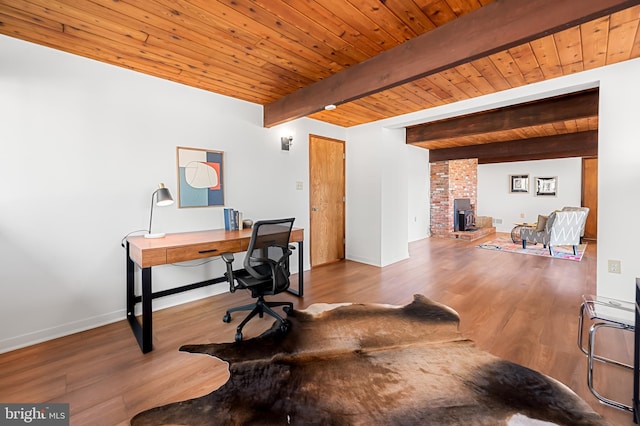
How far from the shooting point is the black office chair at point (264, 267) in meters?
2.39

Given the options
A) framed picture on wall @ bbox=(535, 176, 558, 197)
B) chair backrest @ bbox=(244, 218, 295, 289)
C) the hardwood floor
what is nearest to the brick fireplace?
framed picture on wall @ bbox=(535, 176, 558, 197)

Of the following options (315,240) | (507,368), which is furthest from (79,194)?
(507,368)

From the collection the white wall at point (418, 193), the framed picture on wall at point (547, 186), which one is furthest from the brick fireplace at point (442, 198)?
the framed picture on wall at point (547, 186)

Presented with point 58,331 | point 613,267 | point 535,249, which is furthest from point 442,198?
point 58,331

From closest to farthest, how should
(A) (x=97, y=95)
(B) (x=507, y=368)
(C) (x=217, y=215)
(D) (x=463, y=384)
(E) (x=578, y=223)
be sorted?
(D) (x=463, y=384) < (B) (x=507, y=368) < (A) (x=97, y=95) < (C) (x=217, y=215) < (E) (x=578, y=223)

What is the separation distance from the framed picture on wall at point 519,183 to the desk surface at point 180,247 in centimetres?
862

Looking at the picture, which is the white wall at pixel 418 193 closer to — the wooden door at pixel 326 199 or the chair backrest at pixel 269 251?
the wooden door at pixel 326 199

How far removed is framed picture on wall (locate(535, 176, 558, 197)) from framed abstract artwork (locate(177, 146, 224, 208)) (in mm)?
8773

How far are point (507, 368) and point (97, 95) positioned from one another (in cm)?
390

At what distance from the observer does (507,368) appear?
1.87 m

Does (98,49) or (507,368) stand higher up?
(98,49)

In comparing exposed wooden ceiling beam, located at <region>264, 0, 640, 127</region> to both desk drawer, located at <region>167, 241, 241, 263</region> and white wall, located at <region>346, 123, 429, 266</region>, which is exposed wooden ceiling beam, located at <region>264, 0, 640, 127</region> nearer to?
desk drawer, located at <region>167, 241, 241, 263</region>

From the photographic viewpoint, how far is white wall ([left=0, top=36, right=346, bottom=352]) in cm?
218

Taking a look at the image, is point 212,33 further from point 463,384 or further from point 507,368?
point 507,368
